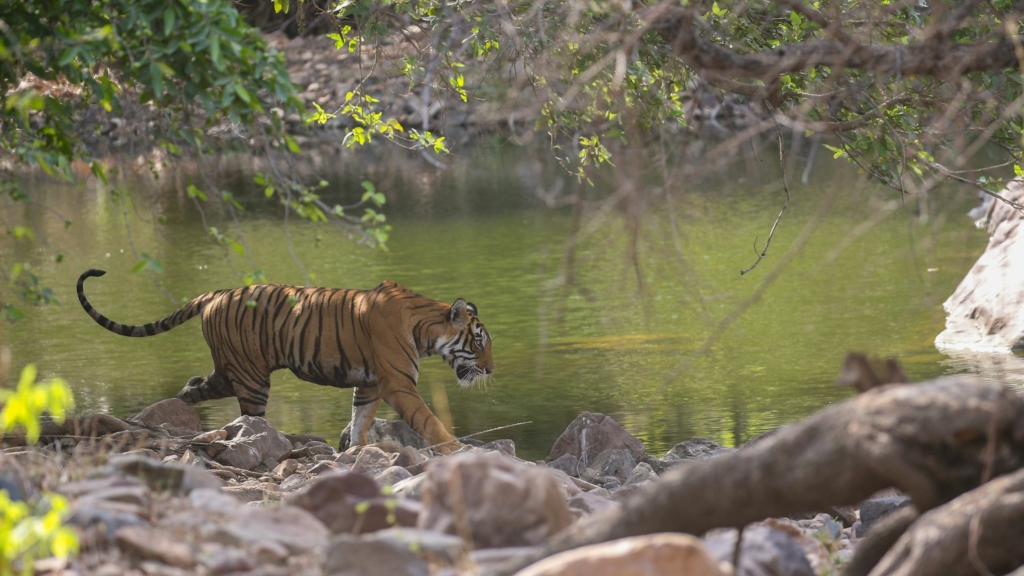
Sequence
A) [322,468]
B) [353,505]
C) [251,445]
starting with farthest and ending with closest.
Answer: [251,445] → [322,468] → [353,505]

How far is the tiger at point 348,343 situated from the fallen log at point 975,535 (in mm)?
4511

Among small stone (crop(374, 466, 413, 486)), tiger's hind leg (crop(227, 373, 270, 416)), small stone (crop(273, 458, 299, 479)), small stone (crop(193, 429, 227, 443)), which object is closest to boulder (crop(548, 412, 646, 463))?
small stone (crop(273, 458, 299, 479))

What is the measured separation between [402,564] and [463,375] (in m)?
4.99

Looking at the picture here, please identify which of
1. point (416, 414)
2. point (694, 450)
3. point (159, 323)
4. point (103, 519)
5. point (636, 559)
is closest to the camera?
point (636, 559)

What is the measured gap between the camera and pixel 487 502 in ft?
11.5

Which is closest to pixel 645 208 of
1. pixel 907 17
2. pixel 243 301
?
pixel 907 17

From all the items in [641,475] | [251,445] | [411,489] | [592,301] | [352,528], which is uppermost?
[592,301]

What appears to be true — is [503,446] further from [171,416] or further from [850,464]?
[850,464]

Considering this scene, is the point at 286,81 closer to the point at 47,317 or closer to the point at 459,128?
the point at 47,317

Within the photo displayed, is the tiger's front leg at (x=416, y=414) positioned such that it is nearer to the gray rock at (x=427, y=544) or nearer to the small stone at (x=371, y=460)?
the small stone at (x=371, y=460)

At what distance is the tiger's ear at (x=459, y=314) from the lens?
26.1ft

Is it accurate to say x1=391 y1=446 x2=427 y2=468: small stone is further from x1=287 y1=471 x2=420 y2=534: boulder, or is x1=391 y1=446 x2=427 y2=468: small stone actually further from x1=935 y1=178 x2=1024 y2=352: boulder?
x1=935 y1=178 x2=1024 y2=352: boulder

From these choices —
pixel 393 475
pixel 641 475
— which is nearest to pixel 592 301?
pixel 393 475

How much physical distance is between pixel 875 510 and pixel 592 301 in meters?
1.95
